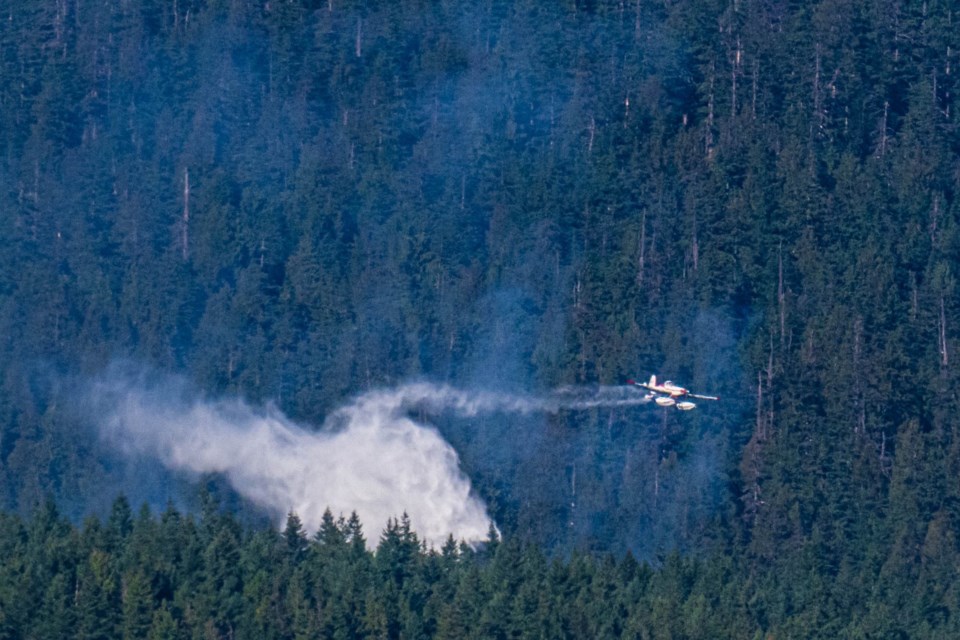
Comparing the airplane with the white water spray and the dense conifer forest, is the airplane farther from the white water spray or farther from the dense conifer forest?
the dense conifer forest

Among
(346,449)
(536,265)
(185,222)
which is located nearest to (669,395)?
(346,449)

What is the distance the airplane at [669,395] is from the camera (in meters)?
115

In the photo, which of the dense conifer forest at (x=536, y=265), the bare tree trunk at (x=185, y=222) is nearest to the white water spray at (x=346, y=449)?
the dense conifer forest at (x=536, y=265)

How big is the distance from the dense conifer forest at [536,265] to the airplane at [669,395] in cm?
221

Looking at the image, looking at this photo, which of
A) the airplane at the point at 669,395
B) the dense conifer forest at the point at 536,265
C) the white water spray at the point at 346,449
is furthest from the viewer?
the white water spray at the point at 346,449

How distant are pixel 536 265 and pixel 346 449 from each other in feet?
37.6

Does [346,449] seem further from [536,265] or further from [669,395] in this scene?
[669,395]

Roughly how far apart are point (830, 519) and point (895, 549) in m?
3.34

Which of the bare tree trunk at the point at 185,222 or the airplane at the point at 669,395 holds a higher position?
the bare tree trunk at the point at 185,222

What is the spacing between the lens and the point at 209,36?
150625 mm

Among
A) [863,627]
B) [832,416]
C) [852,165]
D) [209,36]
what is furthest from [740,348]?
[209,36]

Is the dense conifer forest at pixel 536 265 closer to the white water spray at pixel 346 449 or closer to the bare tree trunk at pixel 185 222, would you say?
the bare tree trunk at pixel 185 222

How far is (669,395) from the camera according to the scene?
121500mm

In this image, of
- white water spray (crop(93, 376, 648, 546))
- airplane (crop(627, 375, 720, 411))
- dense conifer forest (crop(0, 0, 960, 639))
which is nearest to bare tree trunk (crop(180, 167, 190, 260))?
dense conifer forest (crop(0, 0, 960, 639))
